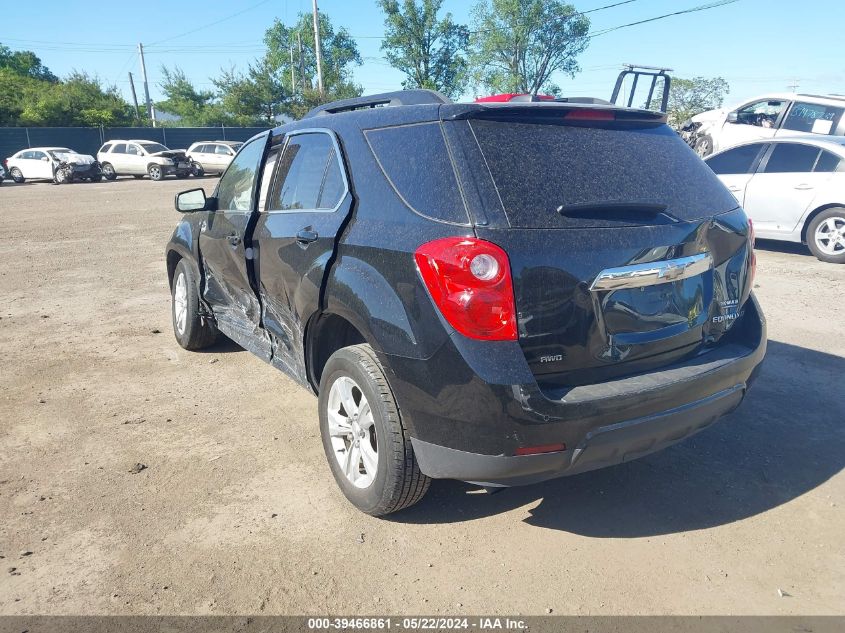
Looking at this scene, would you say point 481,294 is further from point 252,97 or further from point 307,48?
point 307,48

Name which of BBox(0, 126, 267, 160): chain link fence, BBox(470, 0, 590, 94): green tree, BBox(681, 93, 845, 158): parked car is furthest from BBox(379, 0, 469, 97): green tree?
BBox(681, 93, 845, 158): parked car

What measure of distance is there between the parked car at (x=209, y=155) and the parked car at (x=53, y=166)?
13.6 feet

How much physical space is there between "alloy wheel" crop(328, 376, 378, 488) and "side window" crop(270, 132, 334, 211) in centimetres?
98

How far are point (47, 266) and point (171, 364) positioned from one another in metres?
5.38

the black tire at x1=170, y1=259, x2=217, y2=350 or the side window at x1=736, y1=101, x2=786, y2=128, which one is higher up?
the side window at x1=736, y1=101, x2=786, y2=128

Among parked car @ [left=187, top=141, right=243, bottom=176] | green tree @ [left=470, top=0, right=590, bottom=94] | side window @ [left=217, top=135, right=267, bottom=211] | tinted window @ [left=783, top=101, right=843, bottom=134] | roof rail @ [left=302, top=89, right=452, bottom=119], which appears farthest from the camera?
green tree @ [left=470, top=0, right=590, bottom=94]

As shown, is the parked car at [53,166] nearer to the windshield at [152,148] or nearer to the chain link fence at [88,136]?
the windshield at [152,148]

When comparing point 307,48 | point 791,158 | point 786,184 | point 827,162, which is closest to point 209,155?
point 791,158

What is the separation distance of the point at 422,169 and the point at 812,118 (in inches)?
519

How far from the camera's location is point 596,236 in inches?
98.6

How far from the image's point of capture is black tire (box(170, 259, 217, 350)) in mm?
4988

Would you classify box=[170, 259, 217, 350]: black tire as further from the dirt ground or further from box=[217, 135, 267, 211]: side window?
box=[217, 135, 267, 211]: side window

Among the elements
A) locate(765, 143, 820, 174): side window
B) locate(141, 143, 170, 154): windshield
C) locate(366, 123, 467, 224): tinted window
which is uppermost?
locate(366, 123, 467, 224): tinted window

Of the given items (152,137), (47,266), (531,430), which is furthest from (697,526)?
(152,137)
